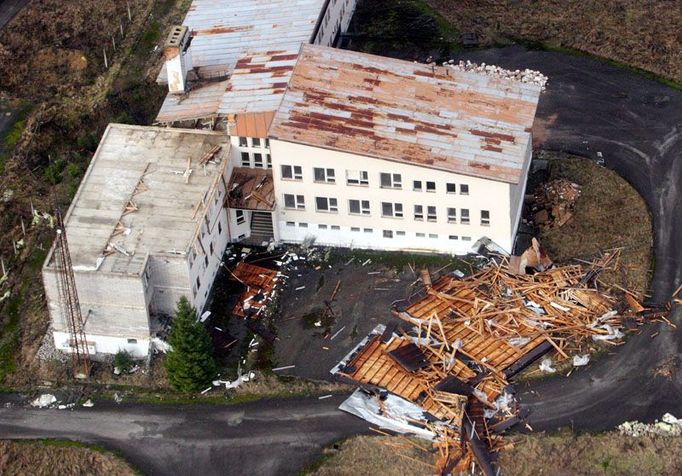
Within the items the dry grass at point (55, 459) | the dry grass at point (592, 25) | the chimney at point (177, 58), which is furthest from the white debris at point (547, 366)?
the dry grass at point (592, 25)

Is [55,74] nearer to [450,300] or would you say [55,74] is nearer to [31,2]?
[31,2]

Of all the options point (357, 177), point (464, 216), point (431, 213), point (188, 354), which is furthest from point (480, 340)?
point (188, 354)

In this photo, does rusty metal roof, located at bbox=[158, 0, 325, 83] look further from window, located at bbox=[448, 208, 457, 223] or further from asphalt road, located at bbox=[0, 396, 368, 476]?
asphalt road, located at bbox=[0, 396, 368, 476]

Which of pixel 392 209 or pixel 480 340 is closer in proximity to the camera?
pixel 480 340

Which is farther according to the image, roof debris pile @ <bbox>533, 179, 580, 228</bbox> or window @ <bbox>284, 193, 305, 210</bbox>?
roof debris pile @ <bbox>533, 179, 580, 228</bbox>

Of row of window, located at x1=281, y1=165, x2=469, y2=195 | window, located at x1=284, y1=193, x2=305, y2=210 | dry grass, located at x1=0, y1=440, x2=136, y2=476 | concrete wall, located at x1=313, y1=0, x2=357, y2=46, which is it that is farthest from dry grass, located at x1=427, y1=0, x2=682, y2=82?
dry grass, located at x1=0, y1=440, x2=136, y2=476

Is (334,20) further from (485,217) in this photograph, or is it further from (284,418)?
(284,418)
